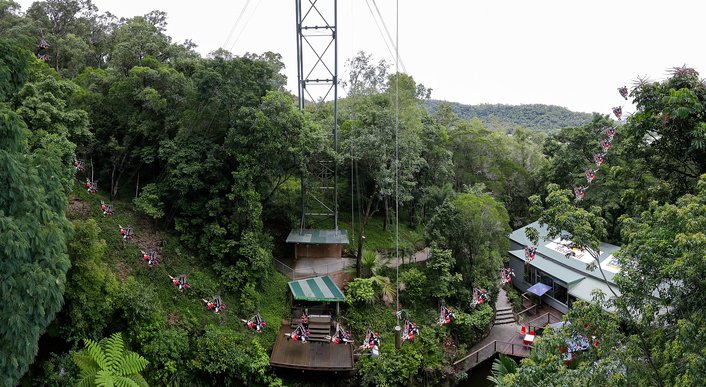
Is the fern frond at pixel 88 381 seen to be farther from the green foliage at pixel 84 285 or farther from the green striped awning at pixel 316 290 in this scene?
the green striped awning at pixel 316 290

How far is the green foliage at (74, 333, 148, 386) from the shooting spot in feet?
29.4

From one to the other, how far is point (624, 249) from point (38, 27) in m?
23.7

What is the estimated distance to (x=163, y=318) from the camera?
1196 cm

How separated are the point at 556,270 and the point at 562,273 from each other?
12.5 inches

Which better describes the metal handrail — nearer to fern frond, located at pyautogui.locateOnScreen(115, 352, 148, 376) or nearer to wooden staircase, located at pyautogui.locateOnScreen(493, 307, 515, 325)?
wooden staircase, located at pyautogui.locateOnScreen(493, 307, 515, 325)

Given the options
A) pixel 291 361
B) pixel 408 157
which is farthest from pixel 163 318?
pixel 408 157

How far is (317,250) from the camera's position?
56.5ft

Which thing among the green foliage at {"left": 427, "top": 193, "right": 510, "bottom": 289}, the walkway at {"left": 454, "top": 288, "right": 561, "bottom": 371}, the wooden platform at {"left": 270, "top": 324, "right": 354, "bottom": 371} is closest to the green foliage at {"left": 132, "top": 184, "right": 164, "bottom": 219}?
the wooden platform at {"left": 270, "top": 324, "right": 354, "bottom": 371}

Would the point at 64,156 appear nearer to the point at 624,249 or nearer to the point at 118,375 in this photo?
the point at 118,375

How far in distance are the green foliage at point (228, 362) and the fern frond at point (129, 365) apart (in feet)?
7.10

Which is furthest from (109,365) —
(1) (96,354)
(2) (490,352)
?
(2) (490,352)

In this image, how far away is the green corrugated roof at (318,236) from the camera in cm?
1650

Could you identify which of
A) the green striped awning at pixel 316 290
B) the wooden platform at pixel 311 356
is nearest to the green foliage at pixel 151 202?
the green striped awning at pixel 316 290

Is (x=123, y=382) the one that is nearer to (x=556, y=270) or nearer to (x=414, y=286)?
(x=414, y=286)
